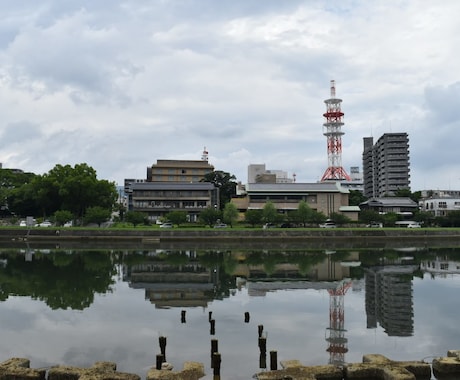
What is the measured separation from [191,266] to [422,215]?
175 ft

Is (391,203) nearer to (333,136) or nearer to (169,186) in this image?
(333,136)

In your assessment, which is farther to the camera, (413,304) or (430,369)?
(413,304)

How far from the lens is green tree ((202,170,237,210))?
81469 millimetres

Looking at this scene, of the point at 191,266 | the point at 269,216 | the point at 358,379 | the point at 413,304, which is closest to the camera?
the point at 358,379

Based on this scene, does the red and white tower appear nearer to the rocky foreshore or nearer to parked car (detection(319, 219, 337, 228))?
parked car (detection(319, 219, 337, 228))

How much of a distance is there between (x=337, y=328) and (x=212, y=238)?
1541 inches

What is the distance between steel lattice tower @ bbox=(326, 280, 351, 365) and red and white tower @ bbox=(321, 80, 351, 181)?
70.3 m

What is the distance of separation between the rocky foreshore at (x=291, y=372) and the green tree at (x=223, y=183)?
70.5 meters

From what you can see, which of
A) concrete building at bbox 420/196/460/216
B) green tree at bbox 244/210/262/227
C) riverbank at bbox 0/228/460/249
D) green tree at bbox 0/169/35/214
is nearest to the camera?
riverbank at bbox 0/228/460/249

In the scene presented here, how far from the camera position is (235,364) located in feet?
34.3

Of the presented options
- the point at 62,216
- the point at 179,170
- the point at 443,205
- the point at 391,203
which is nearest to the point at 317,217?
the point at 391,203

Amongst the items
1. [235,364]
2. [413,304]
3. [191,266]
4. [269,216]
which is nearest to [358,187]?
[269,216]

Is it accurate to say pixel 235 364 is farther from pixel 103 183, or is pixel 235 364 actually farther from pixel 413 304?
pixel 103 183

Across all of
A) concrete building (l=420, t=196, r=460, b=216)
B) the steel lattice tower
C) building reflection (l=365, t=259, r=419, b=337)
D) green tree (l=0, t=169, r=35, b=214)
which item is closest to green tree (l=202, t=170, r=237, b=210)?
green tree (l=0, t=169, r=35, b=214)
